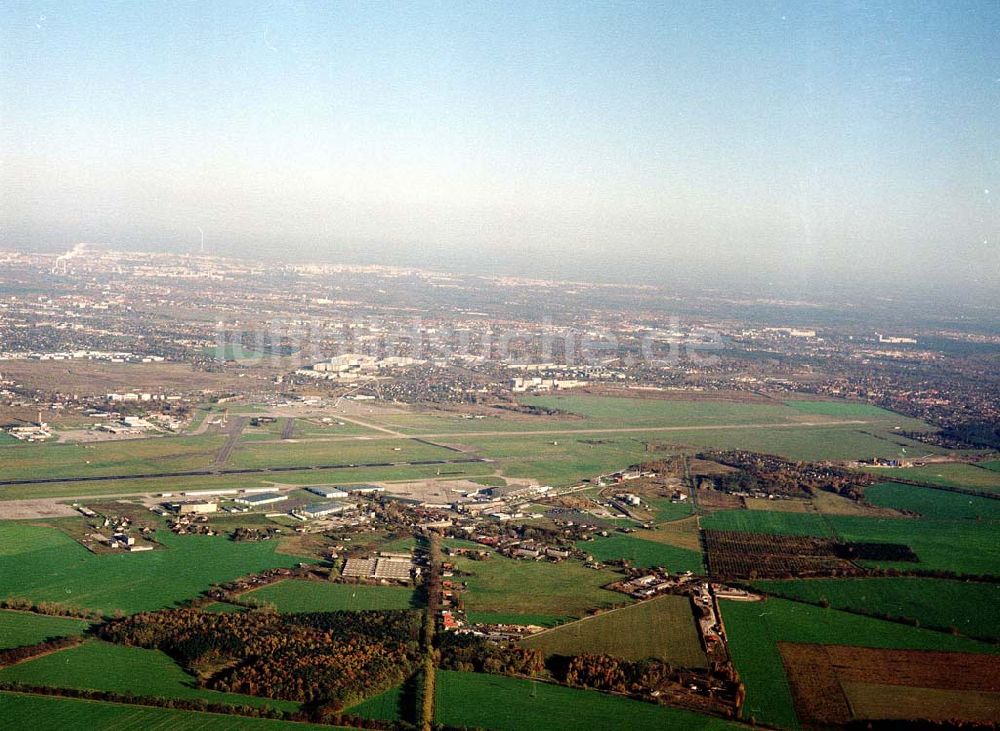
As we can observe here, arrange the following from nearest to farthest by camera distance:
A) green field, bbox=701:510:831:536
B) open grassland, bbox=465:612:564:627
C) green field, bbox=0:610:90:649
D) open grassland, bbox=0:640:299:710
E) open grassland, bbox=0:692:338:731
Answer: open grassland, bbox=0:692:338:731
open grassland, bbox=0:640:299:710
green field, bbox=0:610:90:649
open grassland, bbox=465:612:564:627
green field, bbox=701:510:831:536

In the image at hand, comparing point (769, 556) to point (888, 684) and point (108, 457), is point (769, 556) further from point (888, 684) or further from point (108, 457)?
point (108, 457)

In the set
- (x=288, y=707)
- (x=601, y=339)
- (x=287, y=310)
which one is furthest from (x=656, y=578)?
(x=287, y=310)

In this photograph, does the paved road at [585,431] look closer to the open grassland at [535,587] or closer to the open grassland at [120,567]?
the open grassland at [120,567]

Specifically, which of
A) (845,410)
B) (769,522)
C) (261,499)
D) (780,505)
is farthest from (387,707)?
(845,410)

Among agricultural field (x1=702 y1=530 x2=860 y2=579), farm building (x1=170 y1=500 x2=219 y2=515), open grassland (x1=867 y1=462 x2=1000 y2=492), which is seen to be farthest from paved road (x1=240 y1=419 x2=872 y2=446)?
agricultural field (x1=702 y1=530 x2=860 y2=579)

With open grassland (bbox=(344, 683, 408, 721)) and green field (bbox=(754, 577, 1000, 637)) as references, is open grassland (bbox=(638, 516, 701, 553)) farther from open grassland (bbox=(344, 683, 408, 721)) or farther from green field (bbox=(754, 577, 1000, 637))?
open grassland (bbox=(344, 683, 408, 721))

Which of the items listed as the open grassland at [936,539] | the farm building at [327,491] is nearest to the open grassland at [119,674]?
the farm building at [327,491]

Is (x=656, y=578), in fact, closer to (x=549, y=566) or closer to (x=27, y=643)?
(x=549, y=566)
